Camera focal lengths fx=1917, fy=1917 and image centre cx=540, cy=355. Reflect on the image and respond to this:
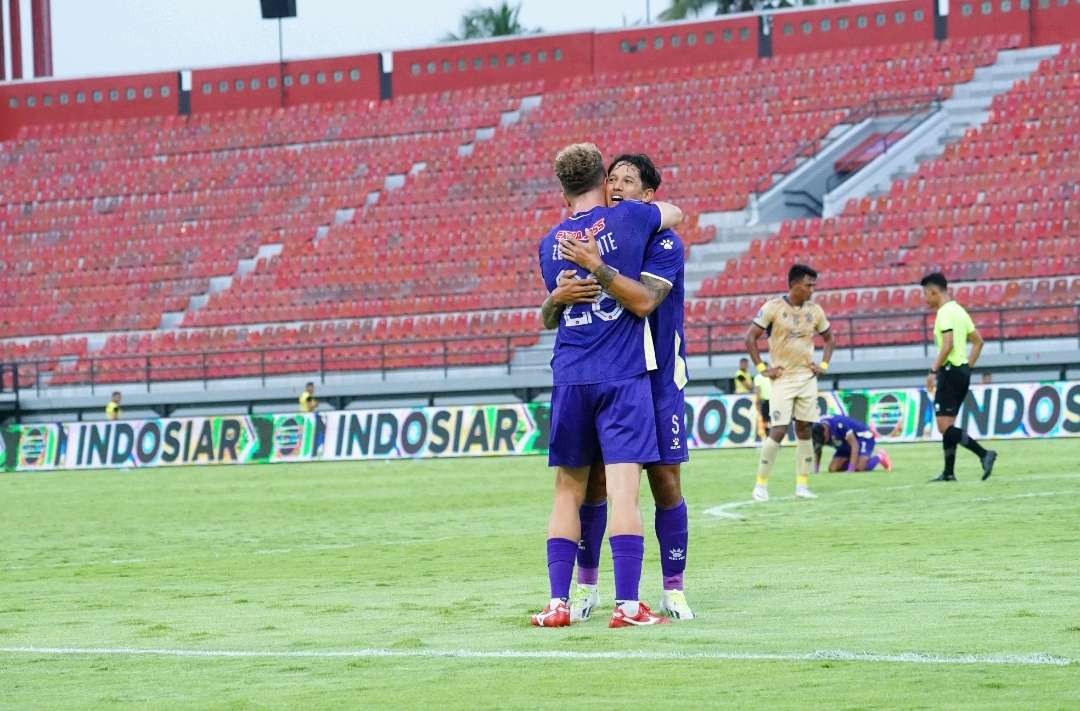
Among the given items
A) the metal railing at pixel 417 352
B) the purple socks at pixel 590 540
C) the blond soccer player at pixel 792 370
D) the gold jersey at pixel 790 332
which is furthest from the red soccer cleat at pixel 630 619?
the metal railing at pixel 417 352

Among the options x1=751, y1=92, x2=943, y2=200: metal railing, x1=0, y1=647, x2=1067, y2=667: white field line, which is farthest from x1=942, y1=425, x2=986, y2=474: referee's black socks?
x1=751, y1=92, x2=943, y2=200: metal railing

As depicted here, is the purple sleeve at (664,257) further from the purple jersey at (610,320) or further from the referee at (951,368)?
the referee at (951,368)

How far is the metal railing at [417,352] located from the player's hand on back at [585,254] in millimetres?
25982

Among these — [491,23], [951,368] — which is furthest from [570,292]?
[491,23]

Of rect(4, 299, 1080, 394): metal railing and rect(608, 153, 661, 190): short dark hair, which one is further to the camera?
rect(4, 299, 1080, 394): metal railing

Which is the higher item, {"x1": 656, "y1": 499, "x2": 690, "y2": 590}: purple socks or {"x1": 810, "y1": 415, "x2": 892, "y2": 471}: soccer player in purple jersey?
{"x1": 656, "y1": 499, "x2": 690, "y2": 590}: purple socks

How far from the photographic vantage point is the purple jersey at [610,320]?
8.60m

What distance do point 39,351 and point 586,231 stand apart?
40.3 meters

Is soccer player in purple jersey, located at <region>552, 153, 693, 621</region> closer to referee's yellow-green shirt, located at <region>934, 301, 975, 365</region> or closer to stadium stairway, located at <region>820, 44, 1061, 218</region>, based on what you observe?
referee's yellow-green shirt, located at <region>934, 301, 975, 365</region>

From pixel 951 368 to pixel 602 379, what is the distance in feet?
38.4

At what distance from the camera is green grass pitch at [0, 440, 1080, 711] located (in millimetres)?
6559

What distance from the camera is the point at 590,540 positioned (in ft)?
29.8

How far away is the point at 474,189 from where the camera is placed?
48594 mm

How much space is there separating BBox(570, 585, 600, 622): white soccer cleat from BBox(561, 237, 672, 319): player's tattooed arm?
4.46ft
